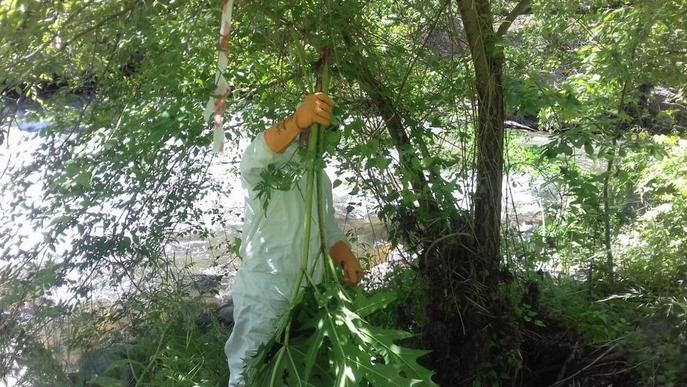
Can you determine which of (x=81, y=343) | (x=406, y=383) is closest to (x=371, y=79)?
(x=406, y=383)

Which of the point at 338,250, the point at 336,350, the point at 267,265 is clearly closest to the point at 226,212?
the point at 338,250

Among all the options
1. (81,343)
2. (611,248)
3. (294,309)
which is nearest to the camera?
(294,309)

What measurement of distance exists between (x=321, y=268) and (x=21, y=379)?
1.58 meters

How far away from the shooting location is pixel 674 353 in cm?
303

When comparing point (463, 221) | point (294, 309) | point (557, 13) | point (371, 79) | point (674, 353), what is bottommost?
point (674, 353)

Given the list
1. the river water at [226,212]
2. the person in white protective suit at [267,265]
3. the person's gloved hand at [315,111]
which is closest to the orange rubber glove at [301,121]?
the person's gloved hand at [315,111]

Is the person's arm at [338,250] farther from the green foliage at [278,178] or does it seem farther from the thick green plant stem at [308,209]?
the green foliage at [278,178]

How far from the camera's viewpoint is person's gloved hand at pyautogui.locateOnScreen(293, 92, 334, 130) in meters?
2.52

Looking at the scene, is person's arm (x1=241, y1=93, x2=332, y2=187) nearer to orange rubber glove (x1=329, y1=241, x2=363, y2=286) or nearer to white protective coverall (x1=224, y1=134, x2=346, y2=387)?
white protective coverall (x1=224, y1=134, x2=346, y2=387)

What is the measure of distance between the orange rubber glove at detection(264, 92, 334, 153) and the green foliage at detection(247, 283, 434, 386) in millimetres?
574

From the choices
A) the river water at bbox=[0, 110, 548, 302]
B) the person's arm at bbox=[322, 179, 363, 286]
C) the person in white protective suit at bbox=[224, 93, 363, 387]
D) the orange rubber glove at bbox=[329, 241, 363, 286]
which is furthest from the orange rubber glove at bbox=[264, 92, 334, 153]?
the river water at bbox=[0, 110, 548, 302]

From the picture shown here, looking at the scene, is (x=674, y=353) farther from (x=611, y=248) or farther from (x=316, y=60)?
(x=316, y=60)

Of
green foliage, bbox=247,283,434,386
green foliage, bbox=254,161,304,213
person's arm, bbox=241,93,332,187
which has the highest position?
person's arm, bbox=241,93,332,187

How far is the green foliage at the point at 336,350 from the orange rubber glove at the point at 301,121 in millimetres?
574
